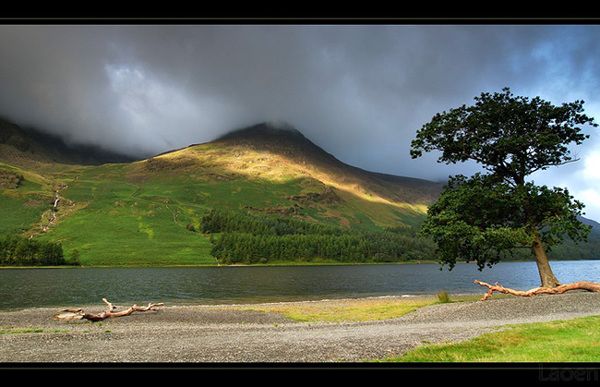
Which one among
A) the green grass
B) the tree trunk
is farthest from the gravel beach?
the tree trunk

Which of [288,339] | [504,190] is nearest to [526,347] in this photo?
[288,339]

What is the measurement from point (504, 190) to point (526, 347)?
2871cm

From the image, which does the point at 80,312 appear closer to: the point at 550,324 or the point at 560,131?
the point at 550,324

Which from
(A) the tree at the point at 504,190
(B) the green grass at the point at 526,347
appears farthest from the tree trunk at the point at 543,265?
(B) the green grass at the point at 526,347

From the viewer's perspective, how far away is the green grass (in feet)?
50.3

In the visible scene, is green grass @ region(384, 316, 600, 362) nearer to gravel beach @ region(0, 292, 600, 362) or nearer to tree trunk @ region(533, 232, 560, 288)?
gravel beach @ region(0, 292, 600, 362)

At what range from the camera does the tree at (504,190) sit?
4269cm

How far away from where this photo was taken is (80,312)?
43.1 meters

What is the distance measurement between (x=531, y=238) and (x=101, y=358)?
3979 cm

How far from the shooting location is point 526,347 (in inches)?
690

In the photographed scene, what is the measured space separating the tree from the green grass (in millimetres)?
21063

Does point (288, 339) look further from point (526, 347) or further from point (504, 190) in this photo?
point (504, 190)
